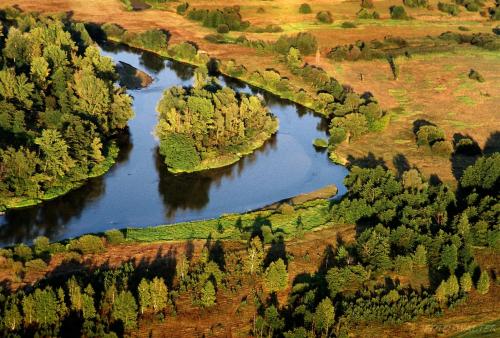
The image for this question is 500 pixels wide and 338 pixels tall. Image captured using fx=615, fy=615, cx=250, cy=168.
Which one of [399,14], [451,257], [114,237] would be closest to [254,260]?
[114,237]

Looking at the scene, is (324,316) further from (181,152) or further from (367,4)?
(367,4)

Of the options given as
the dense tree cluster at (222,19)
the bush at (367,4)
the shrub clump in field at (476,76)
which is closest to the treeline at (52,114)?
the dense tree cluster at (222,19)

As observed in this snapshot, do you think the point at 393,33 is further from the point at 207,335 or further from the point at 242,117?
the point at 207,335

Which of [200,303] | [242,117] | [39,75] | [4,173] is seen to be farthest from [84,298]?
[39,75]

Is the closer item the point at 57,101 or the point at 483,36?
the point at 57,101

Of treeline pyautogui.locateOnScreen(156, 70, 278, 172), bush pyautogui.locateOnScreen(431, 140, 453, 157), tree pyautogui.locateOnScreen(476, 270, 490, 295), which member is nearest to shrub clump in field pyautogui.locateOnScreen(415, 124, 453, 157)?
bush pyautogui.locateOnScreen(431, 140, 453, 157)

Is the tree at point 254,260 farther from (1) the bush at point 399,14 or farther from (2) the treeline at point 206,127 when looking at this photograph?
(1) the bush at point 399,14
